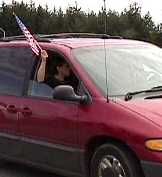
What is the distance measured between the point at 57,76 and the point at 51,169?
102 centimetres

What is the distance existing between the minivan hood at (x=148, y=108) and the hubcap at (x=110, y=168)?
52cm

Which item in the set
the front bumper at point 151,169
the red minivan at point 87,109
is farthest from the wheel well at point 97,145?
the front bumper at point 151,169

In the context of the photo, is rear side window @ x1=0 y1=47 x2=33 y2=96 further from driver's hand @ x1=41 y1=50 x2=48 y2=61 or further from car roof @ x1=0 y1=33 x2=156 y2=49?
driver's hand @ x1=41 y1=50 x2=48 y2=61

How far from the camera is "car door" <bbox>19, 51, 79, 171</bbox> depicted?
6.76m

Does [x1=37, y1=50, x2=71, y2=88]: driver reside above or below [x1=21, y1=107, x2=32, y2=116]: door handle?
above

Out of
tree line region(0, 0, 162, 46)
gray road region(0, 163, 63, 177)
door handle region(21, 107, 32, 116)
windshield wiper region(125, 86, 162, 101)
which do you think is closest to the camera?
windshield wiper region(125, 86, 162, 101)

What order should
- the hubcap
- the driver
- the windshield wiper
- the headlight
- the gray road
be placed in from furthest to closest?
the gray road → the driver → the windshield wiper → the hubcap → the headlight

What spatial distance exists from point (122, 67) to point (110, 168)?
49.3 inches

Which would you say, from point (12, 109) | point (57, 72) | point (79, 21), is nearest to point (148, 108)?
point (57, 72)

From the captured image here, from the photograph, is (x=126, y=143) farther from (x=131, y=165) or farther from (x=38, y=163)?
(x=38, y=163)

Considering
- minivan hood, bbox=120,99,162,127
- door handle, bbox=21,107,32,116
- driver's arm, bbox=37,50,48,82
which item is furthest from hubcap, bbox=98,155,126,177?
driver's arm, bbox=37,50,48,82

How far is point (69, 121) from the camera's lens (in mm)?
6730

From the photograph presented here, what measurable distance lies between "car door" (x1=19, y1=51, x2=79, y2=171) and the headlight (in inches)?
39.9

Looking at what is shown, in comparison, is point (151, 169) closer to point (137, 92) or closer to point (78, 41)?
point (137, 92)
